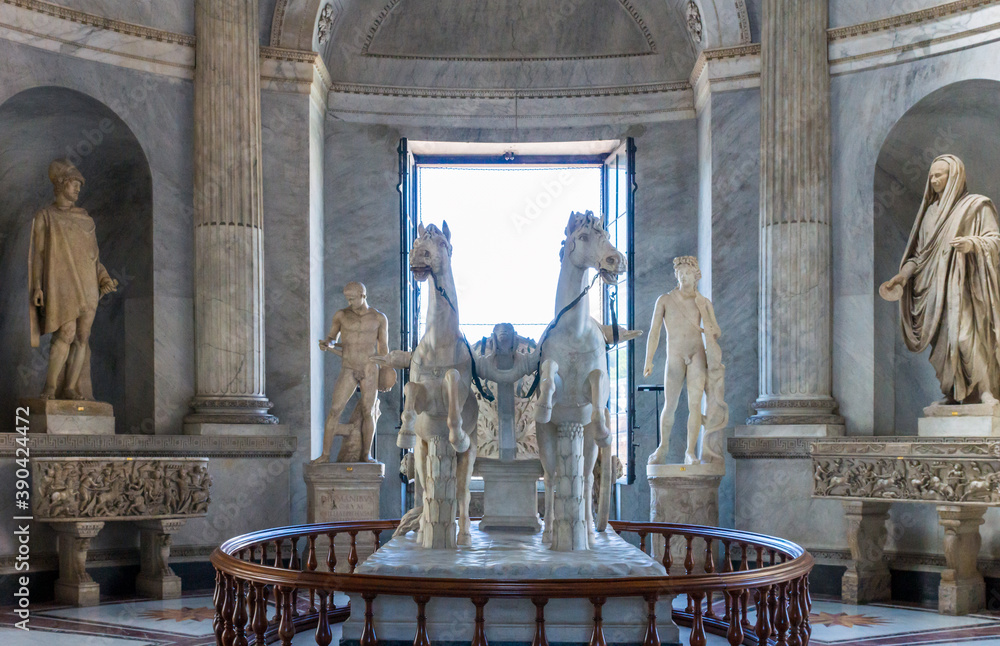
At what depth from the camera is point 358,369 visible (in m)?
10.8

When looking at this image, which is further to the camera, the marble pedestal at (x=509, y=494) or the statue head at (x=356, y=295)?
the statue head at (x=356, y=295)

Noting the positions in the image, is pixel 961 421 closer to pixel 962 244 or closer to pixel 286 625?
pixel 962 244

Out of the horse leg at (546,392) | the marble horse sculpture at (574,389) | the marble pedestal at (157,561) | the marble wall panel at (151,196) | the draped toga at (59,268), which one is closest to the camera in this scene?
the horse leg at (546,392)

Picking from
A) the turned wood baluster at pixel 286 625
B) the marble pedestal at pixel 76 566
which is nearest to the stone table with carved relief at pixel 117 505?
the marble pedestal at pixel 76 566

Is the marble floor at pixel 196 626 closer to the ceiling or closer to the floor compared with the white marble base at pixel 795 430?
closer to the floor

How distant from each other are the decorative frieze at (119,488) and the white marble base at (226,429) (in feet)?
2.95

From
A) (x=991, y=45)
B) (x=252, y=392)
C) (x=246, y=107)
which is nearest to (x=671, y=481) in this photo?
(x=252, y=392)

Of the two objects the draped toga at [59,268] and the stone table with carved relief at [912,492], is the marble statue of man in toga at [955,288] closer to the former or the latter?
the stone table with carved relief at [912,492]

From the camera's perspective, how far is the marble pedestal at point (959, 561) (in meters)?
8.87

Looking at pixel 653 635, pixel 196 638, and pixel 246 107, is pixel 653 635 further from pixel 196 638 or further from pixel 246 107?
pixel 246 107

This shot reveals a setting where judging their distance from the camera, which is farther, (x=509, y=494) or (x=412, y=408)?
(x=509, y=494)

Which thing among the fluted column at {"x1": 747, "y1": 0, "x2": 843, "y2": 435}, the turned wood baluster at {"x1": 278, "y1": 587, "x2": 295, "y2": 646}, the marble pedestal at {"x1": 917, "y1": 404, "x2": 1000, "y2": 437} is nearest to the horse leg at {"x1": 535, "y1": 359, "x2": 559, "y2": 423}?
the turned wood baluster at {"x1": 278, "y1": 587, "x2": 295, "y2": 646}

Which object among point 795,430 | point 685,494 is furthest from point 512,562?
point 795,430

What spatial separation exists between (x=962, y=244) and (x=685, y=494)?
139 inches
